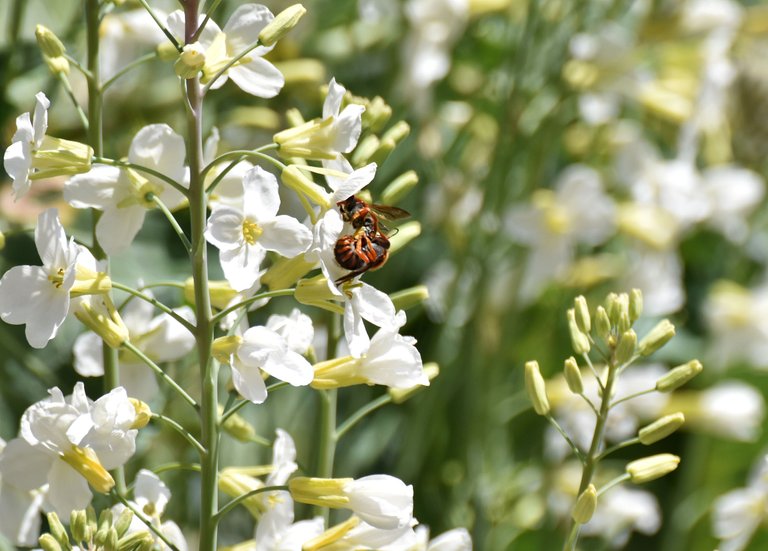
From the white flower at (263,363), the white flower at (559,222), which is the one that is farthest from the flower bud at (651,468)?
the white flower at (559,222)

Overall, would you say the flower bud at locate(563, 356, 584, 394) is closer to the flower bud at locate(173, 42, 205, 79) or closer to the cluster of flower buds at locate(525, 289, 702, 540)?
the cluster of flower buds at locate(525, 289, 702, 540)

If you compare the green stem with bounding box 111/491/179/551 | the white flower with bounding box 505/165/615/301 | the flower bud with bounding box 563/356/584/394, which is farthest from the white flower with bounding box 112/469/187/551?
the white flower with bounding box 505/165/615/301

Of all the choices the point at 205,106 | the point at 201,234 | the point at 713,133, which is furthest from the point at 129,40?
the point at 713,133

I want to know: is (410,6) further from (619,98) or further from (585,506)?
(585,506)

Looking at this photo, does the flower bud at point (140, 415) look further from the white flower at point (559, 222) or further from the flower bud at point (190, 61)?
the white flower at point (559, 222)

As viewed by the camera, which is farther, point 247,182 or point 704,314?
point 704,314

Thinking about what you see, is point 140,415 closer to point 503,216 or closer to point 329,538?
point 329,538
